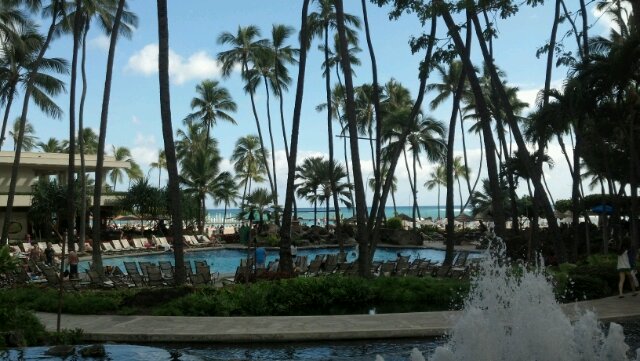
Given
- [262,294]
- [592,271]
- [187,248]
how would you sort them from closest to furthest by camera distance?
[262,294]
[592,271]
[187,248]

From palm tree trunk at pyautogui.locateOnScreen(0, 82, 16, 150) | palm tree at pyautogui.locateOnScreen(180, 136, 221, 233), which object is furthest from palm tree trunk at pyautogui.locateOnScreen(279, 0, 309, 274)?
palm tree at pyautogui.locateOnScreen(180, 136, 221, 233)

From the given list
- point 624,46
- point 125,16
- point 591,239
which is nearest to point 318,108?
point 125,16

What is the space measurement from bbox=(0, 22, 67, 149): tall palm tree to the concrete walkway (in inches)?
885

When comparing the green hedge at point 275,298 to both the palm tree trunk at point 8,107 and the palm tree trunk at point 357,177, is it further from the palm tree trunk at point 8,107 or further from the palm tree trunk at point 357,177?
the palm tree trunk at point 8,107

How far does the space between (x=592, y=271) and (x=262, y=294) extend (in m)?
8.33

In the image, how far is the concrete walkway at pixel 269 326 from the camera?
1131 cm

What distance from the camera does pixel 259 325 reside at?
1221 cm

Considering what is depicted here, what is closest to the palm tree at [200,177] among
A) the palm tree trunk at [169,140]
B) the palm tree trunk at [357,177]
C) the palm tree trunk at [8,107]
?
the palm tree trunk at [8,107]

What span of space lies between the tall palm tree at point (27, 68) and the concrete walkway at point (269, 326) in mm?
22474

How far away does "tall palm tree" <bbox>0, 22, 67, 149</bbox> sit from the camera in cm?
3229

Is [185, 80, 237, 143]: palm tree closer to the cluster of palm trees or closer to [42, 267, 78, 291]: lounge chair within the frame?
the cluster of palm trees

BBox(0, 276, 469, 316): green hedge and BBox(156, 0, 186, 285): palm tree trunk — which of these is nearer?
BBox(0, 276, 469, 316): green hedge

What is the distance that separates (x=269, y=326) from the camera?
1208 centimetres

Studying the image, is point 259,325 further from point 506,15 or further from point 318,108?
point 318,108
